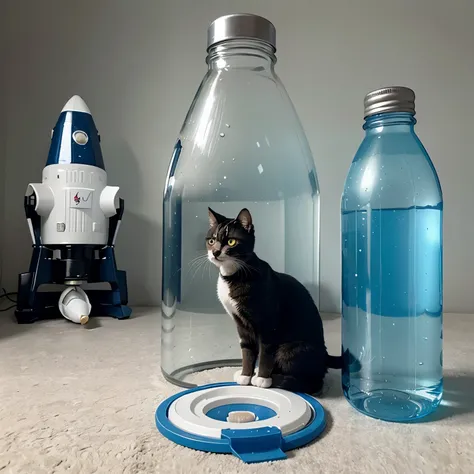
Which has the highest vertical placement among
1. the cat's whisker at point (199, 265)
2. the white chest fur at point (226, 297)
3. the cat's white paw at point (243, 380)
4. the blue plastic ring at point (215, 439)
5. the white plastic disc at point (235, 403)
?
the cat's whisker at point (199, 265)

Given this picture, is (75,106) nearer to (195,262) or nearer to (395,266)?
(195,262)

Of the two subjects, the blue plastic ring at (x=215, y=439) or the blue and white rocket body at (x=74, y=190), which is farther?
the blue and white rocket body at (x=74, y=190)

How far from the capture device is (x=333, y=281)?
118 centimetres

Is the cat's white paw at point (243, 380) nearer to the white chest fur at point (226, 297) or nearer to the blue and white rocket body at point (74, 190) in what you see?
the white chest fur at point (226, 297)

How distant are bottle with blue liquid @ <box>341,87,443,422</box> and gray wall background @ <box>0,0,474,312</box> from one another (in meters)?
0.68

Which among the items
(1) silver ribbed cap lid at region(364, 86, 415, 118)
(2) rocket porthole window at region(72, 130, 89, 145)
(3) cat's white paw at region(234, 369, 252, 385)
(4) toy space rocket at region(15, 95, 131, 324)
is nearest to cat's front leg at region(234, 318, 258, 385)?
(3) cat's white paw at region(234, 369, 252, 385)

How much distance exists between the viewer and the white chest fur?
0.53 m

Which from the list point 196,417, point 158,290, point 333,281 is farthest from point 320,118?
point 196,417

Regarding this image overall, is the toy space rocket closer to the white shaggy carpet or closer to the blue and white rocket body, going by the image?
the blue and white rocket body

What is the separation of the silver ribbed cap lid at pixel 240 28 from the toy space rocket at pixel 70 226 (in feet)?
1.83

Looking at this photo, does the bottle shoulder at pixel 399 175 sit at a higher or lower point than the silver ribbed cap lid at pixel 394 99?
lower

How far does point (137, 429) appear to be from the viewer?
0.43 metres

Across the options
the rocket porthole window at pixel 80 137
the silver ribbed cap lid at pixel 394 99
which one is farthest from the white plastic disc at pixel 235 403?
the rocket porthole window at pixel 80 137

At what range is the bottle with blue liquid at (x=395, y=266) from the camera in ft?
1.55
